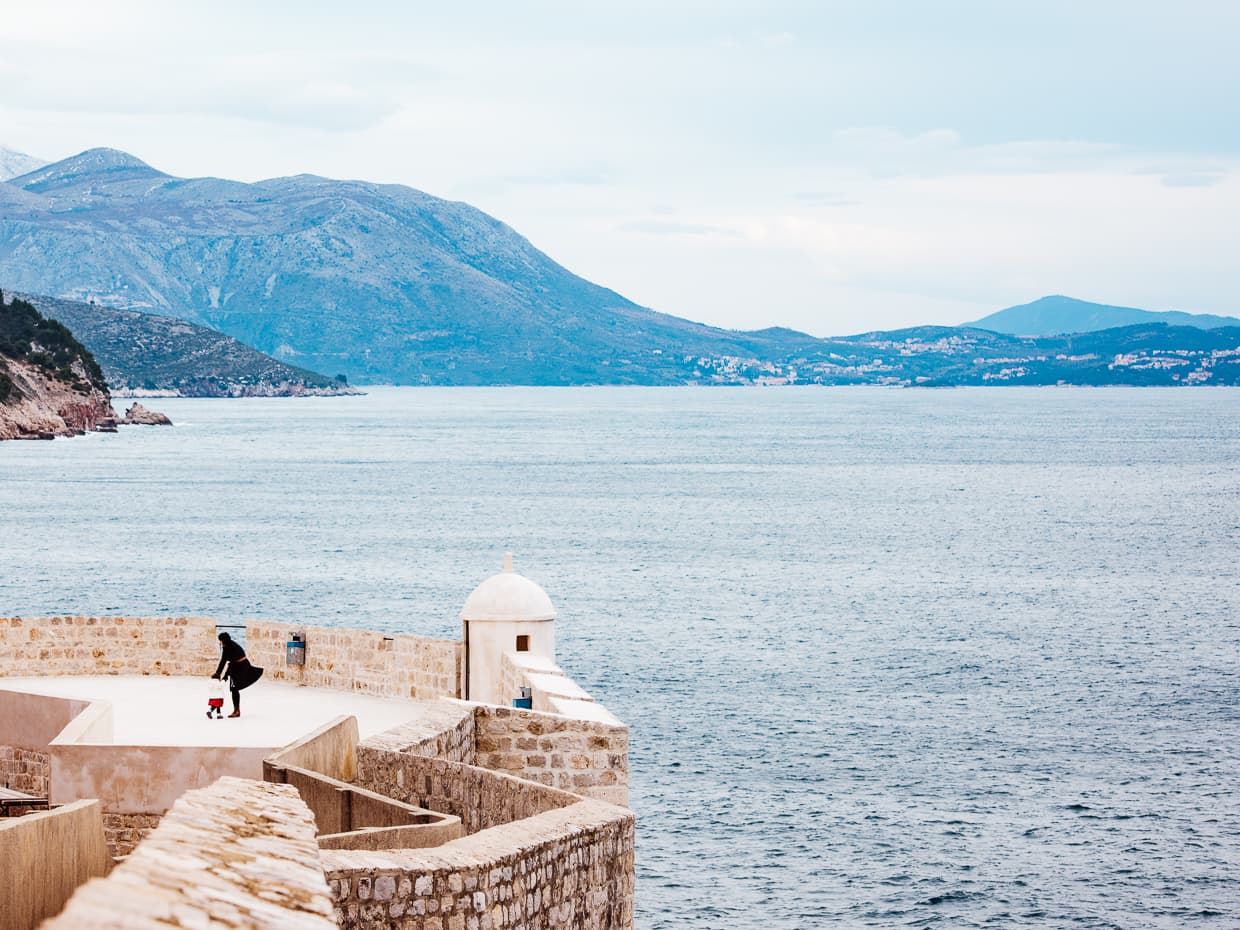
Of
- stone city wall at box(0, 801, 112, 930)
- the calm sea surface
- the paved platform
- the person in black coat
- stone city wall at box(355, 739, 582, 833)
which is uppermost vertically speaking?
stone city wall at box(0, 801, 112, 930)

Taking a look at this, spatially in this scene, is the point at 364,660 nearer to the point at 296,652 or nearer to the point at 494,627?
the point at 296,652

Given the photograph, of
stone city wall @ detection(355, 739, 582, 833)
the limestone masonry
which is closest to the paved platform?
the limestone masonry

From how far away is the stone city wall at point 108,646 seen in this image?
19000mm

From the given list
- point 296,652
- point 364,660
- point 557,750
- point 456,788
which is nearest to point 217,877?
point 456,788

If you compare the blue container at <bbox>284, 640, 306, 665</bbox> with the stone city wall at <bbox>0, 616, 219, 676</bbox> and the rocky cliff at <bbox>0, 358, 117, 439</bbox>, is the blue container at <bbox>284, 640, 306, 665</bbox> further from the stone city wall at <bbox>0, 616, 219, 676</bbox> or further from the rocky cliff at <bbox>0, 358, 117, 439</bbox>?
the rocky cliff at <bbox>0, 358, 117, 439</bbox>

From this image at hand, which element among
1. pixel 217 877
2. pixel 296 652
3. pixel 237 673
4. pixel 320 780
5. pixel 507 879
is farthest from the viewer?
pixel 296 652

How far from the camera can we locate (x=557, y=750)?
1229cm

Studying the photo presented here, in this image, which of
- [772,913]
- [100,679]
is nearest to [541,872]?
[100,679]

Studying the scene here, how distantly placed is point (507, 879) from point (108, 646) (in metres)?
12.5

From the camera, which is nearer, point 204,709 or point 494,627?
point 204,709

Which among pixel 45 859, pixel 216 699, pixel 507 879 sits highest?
pixel 45 859

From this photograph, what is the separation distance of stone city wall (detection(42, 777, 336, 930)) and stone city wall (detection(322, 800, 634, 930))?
1.63 meters

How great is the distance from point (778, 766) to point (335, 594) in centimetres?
2570

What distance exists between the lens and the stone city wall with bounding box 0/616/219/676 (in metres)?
19.0
